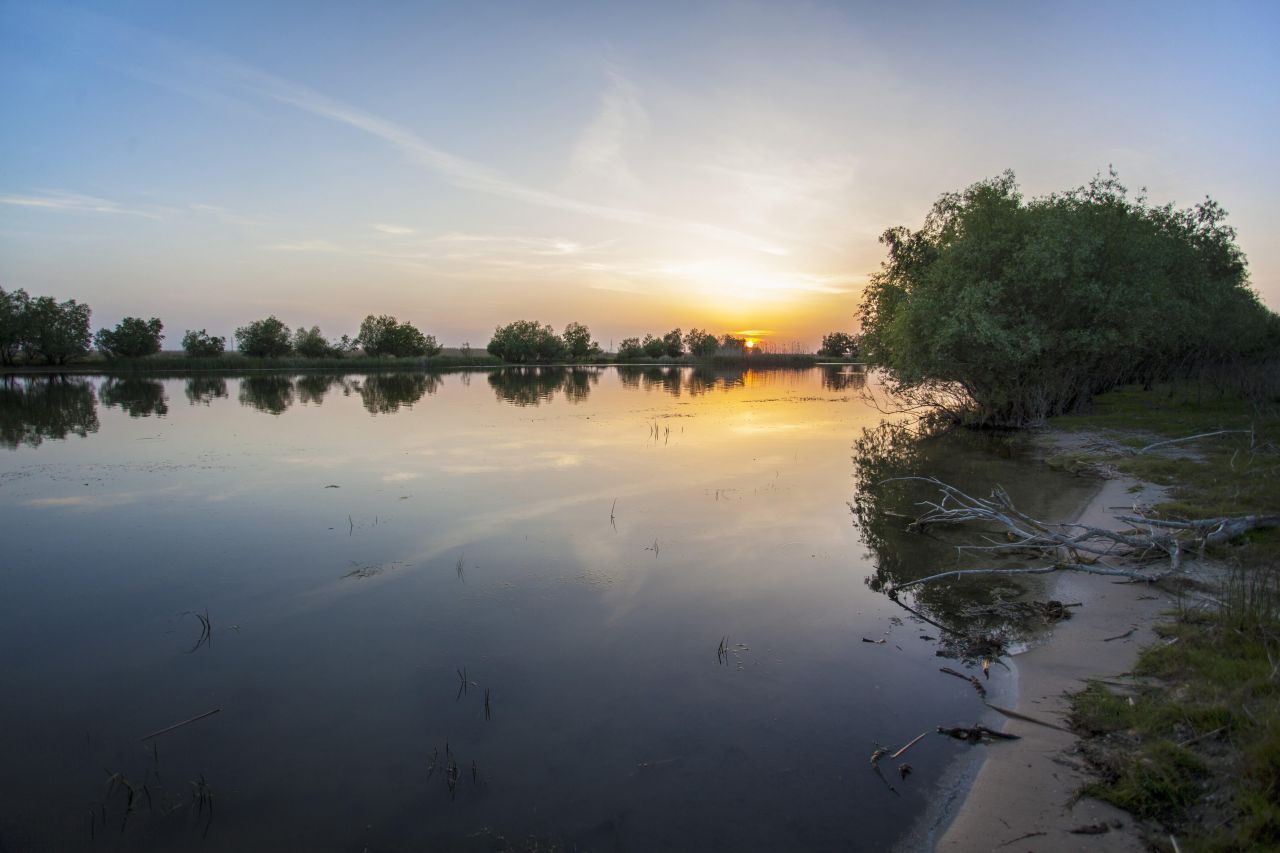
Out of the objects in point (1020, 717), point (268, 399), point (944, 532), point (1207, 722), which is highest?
point (268, 399)

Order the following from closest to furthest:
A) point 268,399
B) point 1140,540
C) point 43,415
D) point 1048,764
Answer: point 1048,764, point 1140,540, point 43,415, point 268,399

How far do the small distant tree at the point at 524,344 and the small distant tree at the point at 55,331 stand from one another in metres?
57.0

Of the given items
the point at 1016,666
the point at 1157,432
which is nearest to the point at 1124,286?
the point at 1157,432

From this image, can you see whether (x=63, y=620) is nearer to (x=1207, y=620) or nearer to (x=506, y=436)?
(x=1207, y=620)

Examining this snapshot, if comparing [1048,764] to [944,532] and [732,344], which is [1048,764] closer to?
[944,532]

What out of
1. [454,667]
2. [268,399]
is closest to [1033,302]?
[454,667]

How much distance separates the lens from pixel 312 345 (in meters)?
93.4

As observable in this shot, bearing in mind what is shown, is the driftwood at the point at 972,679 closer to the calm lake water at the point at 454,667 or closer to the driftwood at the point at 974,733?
the calm lake water at the point at 454,667

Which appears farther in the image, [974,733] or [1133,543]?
[1133,543]

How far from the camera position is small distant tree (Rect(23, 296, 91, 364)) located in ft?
224

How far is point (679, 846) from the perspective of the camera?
430cm

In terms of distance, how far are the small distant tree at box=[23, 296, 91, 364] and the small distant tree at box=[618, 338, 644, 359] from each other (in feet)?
269

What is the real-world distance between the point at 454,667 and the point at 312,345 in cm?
9874

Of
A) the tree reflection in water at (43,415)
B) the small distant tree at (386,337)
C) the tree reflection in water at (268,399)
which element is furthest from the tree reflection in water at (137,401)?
the small distant tree at (386,337)
